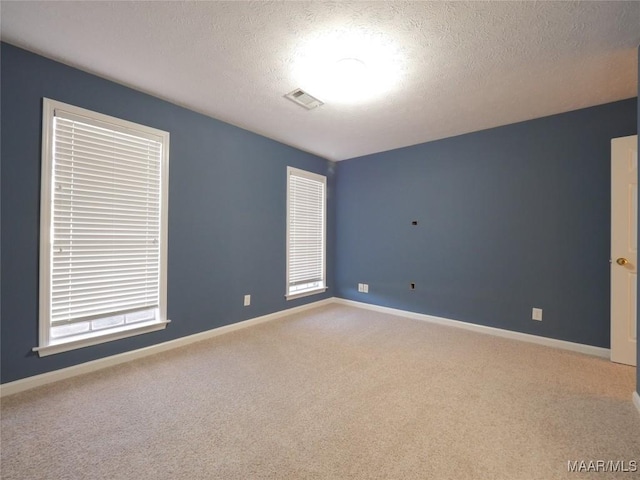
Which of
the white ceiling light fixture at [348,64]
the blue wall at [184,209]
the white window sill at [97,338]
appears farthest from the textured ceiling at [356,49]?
the white window sill at [97,338]

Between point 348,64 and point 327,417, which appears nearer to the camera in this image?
point 327,417

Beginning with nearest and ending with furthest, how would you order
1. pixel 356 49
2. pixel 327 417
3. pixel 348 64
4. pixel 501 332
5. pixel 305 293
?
pixel 327 417
pixel 356 49
pixel 348 64
pixel 501 332
pixel 305 293

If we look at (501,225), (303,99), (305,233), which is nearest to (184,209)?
(303,99)

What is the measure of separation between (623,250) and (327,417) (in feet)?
9.92

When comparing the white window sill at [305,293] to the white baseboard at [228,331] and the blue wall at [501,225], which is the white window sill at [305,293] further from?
the blue wall at [501,225]

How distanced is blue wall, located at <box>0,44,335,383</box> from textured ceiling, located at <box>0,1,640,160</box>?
195mm

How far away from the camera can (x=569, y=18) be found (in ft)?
5.46

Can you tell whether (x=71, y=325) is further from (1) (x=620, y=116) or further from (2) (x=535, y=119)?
(1) (x=620, y=116)

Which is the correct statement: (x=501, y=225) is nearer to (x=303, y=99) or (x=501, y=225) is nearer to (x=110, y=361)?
(x=303, y=99)

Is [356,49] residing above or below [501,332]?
above

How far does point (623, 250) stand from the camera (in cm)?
251

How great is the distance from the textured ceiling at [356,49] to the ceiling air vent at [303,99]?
9cm

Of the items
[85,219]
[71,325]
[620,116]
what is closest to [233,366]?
[71,325]

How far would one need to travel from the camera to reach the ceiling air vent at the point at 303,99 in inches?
102
